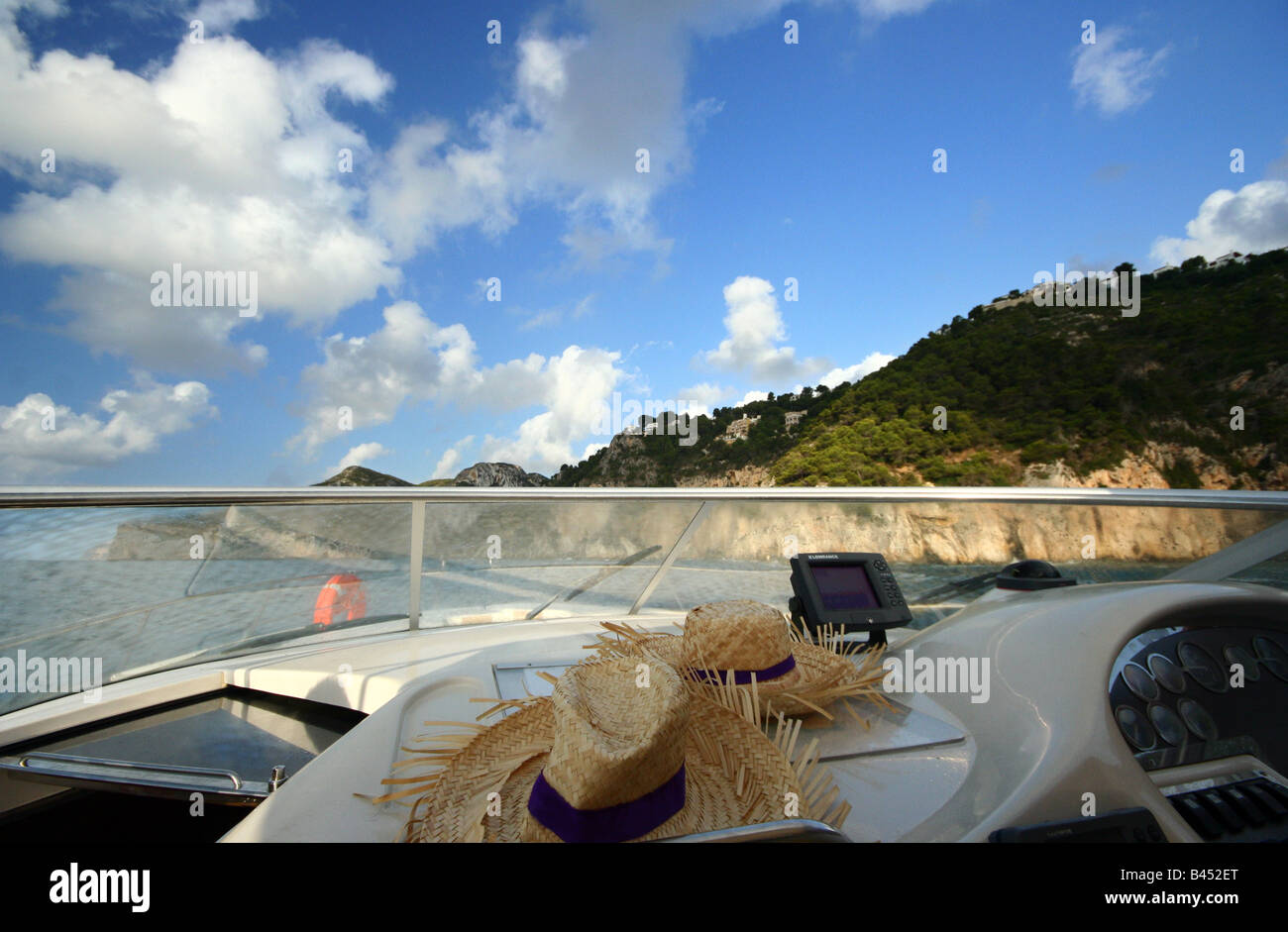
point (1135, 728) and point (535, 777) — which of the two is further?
point (1135, 728)

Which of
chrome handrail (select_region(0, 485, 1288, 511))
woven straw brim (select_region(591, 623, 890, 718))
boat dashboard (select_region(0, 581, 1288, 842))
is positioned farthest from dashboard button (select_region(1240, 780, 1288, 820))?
chrome handrail (select_region(0, 485, 1288, 511))

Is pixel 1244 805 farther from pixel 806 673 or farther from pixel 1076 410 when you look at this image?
pixel 1076 410

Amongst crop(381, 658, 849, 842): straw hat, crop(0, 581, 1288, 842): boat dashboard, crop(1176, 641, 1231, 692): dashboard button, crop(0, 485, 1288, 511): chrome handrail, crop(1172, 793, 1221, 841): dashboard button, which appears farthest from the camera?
crop(0, 485, 1288, 511): chrome handrail

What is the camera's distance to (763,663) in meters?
0.93

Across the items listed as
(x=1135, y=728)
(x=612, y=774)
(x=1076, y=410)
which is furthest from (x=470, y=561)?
(x=1076, y=410)

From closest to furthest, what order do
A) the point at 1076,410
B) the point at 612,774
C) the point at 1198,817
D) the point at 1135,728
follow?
the point at 612,774, the point at 1198,817, the point at 1135,728, the point at 1076,410

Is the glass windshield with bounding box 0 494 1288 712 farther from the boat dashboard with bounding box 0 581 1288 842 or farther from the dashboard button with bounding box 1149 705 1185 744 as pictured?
the dashboard button with bounding box 1149 705 1185 744

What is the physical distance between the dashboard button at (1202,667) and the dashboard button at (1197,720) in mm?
57

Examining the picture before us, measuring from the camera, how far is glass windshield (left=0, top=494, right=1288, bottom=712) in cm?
146

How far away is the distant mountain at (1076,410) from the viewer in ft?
91.0

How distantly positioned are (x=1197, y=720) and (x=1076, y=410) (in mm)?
34795

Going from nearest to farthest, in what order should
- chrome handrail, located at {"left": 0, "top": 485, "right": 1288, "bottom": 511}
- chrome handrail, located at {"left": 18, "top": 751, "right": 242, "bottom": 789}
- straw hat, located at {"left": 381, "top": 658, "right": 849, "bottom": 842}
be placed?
straw hat, located at {"left": 381, "top": 658, "right": 849, "bottom": 842} < chrome handrail, located at {"left": 18, "top": 751, "right": 242, "bottom": 789} < chrome handrail, located at {"left": 0, "top": 485, "right": 1288, "bottom": 511}
